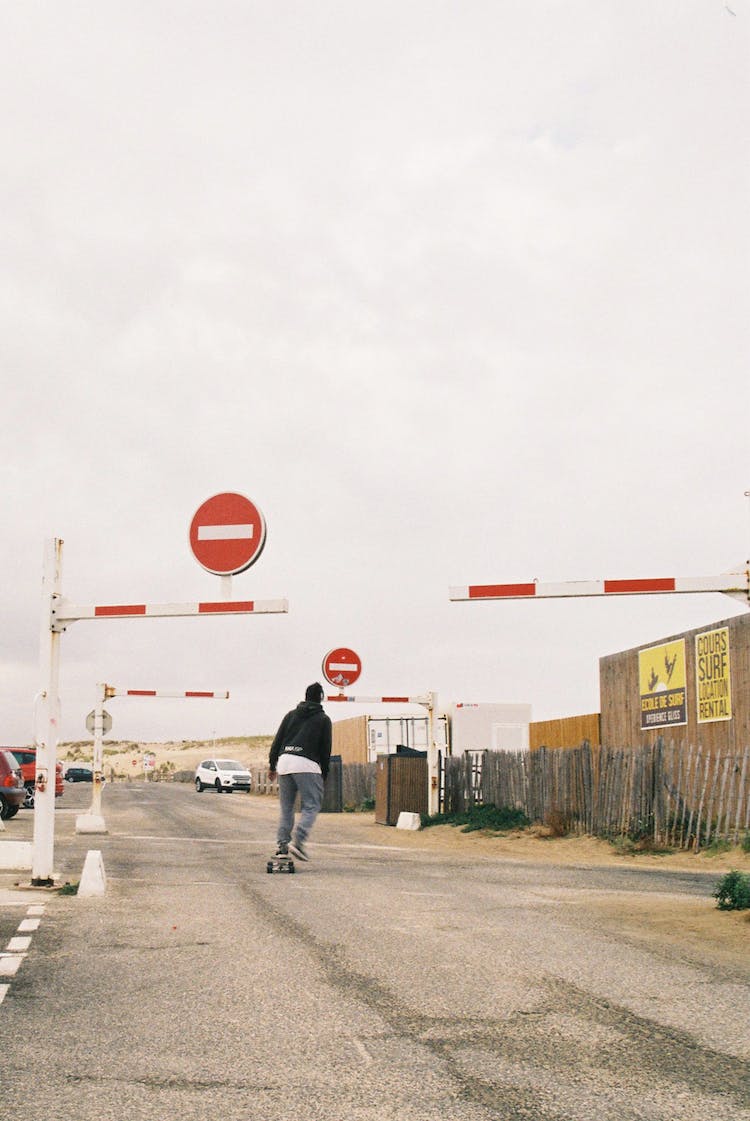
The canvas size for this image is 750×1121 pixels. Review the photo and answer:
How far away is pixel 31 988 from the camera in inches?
239

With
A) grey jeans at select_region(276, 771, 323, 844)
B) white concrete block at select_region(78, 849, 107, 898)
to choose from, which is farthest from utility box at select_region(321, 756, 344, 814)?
white concrete block at select_region(78, 849, 107, 898)

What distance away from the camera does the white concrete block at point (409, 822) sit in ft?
77.3

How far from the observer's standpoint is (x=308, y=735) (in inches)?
484

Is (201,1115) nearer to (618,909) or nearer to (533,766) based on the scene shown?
(618,909)

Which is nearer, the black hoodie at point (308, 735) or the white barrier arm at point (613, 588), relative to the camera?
the white barrier arm at point (613, 588)

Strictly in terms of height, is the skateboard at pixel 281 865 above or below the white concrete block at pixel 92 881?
below

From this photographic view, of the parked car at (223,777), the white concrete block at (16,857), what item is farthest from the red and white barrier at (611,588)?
the parked car at (223,777)

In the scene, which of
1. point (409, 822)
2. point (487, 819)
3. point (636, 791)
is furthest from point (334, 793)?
point (636, 791)

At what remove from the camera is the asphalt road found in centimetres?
415

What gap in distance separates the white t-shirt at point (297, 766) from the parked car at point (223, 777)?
138 ft

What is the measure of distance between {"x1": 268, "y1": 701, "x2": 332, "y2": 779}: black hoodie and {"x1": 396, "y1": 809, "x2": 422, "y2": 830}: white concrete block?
37.4 feet

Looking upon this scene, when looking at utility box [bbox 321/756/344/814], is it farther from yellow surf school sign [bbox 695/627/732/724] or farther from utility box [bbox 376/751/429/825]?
yellow surf school sign [bbox 695/627/732/724]

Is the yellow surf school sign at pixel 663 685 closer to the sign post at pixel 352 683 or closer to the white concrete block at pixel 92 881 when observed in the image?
the sign post at pixel 352 683

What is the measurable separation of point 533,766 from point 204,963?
626 inches
